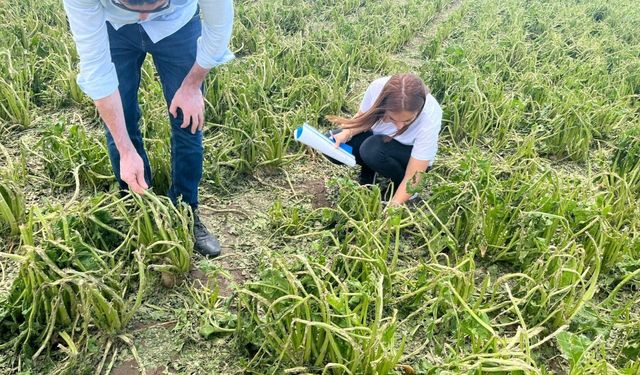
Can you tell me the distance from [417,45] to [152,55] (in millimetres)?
4397

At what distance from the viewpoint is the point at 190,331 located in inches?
81.4

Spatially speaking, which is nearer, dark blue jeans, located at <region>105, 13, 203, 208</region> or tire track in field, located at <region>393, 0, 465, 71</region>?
dark blue jeans, located at <region>105, 13, 203, 208</region>

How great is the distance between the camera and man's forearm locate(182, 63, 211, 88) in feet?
6.51

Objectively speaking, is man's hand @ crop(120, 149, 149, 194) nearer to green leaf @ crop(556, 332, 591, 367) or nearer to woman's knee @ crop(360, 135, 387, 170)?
woman's knee @ crop(360, 135, 387, 170)

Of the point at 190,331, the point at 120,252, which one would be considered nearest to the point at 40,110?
the point at 120,252

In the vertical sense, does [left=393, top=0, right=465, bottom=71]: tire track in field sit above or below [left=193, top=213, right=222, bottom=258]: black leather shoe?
below

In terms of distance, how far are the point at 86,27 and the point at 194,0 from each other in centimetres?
49

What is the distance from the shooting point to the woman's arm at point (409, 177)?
8.77ft

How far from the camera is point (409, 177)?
2732mm

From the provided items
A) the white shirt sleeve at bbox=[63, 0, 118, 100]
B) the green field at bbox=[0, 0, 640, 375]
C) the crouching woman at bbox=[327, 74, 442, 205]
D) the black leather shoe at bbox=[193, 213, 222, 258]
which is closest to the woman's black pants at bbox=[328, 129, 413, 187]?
the crouching woman at bbox=[327, 74, 442, 205]

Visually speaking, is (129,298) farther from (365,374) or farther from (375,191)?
(375,191)

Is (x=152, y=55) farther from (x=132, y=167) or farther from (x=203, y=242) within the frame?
(x=203, y=242)

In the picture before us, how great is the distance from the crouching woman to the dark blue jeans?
3.37 ft

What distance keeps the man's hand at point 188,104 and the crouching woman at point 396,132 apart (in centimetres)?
104
